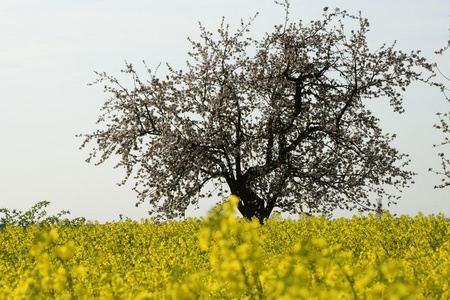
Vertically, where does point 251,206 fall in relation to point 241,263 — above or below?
above

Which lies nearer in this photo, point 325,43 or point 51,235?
point 51,235

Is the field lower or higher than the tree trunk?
lower

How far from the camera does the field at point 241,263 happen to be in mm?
4418

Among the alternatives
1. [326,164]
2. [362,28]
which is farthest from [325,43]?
[326,164]

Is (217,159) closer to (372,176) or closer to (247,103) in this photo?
(247,103)

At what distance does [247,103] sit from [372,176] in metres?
4.64

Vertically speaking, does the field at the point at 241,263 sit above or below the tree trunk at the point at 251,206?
below

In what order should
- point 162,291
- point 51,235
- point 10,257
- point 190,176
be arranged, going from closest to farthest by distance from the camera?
1. point 51,235
2. point 162,291
3. point 10,257
4. point 190,176

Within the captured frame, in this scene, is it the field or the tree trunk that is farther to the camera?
the tree trunk

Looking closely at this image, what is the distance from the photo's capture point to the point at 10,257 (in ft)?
44.8

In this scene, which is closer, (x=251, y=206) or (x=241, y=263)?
(x=241, y=263)

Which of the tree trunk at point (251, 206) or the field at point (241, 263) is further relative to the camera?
the tree trunk at point (251, 206)

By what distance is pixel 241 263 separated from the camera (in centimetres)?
438

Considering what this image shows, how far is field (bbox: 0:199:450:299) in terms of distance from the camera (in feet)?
14.5
